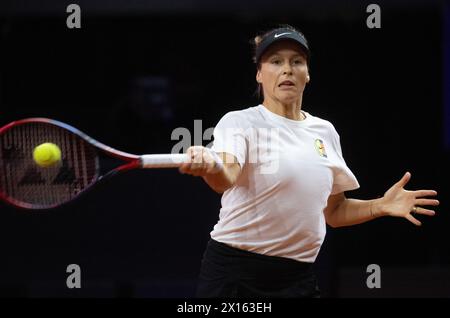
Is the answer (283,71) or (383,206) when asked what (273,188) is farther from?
(383,206)

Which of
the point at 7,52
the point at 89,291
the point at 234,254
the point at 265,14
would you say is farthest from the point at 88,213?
the point at 234,254

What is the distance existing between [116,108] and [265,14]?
33.4 inches

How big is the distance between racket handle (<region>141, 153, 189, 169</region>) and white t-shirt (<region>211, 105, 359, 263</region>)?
0.15 meters

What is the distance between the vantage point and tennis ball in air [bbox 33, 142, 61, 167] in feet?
7.61

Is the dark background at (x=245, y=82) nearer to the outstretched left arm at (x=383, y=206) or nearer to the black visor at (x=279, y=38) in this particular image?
the outstretched left arm at (x=383, y=206)

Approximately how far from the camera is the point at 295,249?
2.39m

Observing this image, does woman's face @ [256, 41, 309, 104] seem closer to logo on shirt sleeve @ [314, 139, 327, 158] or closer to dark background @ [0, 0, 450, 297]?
logo on shirt sleeve @ [314, 139, 327, 158]

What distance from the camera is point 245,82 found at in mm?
4102

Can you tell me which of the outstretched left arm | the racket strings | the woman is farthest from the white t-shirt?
the racket strings

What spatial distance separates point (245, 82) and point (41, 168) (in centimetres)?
188

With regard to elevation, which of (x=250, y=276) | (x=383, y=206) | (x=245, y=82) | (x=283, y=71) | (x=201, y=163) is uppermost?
(x=245, y=82)

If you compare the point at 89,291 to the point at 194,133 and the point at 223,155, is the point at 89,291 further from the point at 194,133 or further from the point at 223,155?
A: the point at 223,155

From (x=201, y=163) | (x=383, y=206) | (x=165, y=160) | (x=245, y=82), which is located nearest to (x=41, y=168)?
(x=165, y=160)

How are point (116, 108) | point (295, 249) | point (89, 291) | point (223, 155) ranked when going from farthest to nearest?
point (116, 108)
point (89, 291)
point (295, 249)
point (223, 155)
